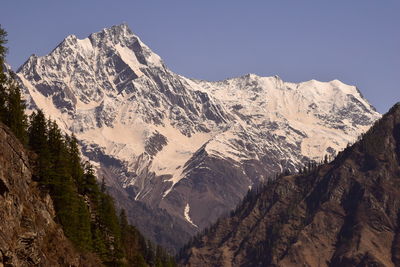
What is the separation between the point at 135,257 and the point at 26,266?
84881 millimetres

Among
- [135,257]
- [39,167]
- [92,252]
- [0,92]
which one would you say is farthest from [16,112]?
[135,257]

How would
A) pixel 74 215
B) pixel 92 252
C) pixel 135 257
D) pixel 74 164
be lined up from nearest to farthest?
pixel 74 215
pixel 92 252
pixel 74 164
pixel 135 257

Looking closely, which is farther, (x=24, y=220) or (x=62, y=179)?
(x=62, y=179)

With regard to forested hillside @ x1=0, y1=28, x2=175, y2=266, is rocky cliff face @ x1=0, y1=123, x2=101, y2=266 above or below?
below

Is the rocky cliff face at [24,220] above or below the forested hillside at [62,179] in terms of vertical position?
below

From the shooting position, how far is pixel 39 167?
318ft

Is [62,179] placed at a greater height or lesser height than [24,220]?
greater

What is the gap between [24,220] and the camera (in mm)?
81312

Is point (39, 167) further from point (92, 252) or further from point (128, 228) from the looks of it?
point (128, 228)

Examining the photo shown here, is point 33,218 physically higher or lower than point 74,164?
lower

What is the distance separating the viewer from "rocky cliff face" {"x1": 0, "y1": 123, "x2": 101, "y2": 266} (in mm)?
76500

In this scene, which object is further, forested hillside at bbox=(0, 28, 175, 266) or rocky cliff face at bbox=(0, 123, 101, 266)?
forested hillside at bbox=(0, 28, 175, 266)

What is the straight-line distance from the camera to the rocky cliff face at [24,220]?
76500 millimetres

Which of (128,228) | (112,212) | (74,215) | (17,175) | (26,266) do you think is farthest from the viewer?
(128,228)
